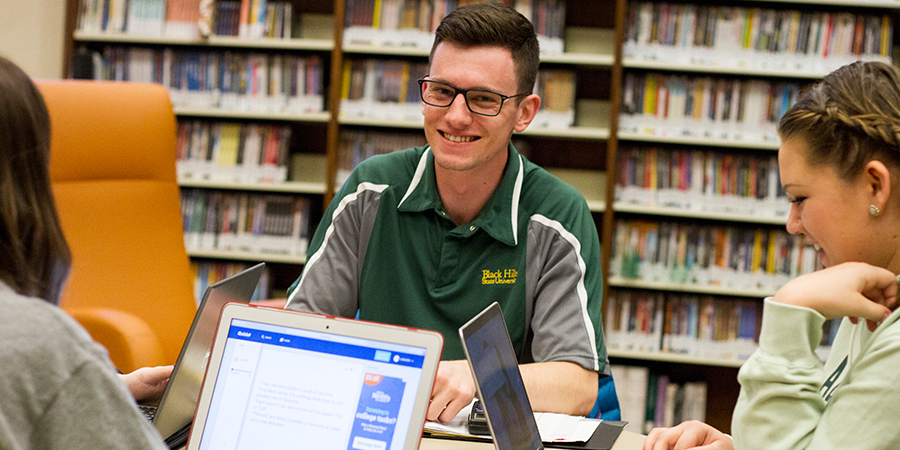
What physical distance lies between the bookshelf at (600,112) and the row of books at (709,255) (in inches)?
1.2

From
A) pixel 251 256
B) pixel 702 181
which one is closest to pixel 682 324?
pixel 702 181

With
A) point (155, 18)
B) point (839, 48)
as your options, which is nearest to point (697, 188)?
point (839, 48)

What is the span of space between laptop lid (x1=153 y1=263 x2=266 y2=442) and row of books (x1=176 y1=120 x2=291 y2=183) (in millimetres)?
2469

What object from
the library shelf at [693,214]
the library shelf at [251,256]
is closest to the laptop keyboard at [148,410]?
the library shelf at [251,256]

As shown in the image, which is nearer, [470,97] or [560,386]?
[560,386]

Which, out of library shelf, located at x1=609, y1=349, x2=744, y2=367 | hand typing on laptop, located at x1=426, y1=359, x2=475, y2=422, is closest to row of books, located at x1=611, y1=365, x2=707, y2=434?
library shelf, located at x1=609, y1=349, x2=744, y2=367

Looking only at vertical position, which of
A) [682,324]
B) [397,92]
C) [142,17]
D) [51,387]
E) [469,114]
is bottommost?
[682,324]

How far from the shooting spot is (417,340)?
0.83 m

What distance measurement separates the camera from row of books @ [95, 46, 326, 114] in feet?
11.2

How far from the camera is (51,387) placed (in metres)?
0.54

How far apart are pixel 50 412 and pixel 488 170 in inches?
42.4

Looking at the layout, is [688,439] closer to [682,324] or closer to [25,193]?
[25,193]

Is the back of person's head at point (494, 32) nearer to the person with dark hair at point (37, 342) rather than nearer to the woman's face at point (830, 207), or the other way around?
the woman's face at point (830, 207)

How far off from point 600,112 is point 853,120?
2577mm
